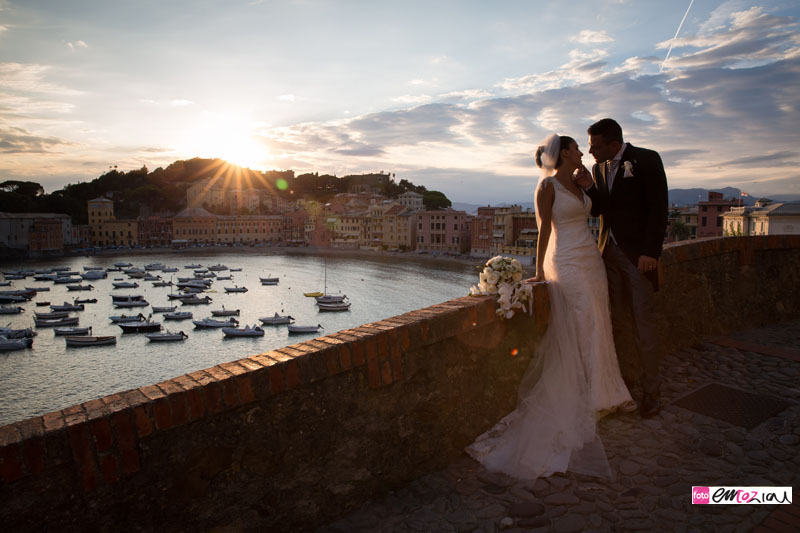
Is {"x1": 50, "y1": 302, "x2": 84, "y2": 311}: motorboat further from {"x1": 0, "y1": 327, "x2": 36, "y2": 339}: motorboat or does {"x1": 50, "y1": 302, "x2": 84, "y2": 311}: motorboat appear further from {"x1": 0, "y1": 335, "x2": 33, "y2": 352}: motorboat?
{"x1": 0, "y1": 335, "x2": 33, "y2": 352}: motorboat

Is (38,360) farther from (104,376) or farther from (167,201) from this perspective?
(167,201)

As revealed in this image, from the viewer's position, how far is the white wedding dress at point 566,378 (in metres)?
2.97

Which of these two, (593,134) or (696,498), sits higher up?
(593,134)

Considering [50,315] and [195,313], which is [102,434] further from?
[50,315]

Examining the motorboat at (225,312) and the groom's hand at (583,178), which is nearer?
the groom's hand at (583,178)

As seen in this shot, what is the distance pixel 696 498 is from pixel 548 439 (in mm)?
808

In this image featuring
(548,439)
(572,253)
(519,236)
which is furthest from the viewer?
(519,236)

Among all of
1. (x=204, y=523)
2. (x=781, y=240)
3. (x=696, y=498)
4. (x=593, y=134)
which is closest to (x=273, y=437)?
(x=204, y=523)

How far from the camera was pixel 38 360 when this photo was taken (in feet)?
103

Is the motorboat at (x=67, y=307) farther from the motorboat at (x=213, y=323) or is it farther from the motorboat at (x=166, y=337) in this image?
the motorboat at (x=166, y=337)

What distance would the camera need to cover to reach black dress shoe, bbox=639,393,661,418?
3.47m

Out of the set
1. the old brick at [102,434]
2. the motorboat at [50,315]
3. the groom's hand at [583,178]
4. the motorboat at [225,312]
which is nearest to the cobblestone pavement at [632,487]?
the old brick at [102,434]

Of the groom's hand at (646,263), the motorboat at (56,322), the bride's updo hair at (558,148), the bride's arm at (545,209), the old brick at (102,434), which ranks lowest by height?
the motorboat at (56,322)

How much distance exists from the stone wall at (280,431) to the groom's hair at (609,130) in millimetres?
1317
